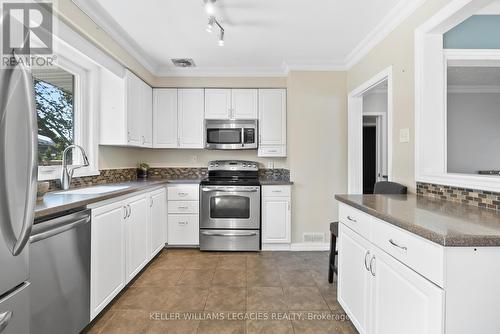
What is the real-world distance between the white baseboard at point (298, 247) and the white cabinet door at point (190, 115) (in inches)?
67.5

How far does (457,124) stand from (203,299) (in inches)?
179

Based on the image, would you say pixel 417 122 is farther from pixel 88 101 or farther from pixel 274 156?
pixel 88 101

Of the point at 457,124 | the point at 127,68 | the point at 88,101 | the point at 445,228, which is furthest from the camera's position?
the point at 457,124

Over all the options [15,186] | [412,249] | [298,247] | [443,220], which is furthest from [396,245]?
[298,247]

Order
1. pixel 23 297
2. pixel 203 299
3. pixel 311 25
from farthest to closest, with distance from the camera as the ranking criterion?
pixel 311 25, pixel 203 299, pixel 23 297

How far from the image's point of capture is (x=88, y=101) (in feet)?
8.90

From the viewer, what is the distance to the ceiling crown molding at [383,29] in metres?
2.00

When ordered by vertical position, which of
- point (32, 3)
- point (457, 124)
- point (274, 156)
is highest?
point (32, 3)

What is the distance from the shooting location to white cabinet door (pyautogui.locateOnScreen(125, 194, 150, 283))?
90.4 inches

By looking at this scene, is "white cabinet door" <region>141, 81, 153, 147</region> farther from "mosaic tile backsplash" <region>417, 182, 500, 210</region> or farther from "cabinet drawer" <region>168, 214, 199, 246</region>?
"mosaic tile backsplash" <region>417, 182, 500, 210</region>

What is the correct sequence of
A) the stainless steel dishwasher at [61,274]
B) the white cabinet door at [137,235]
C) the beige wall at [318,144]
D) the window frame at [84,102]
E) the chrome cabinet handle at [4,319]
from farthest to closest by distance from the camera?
1. the beige wall at [318,144]
2. the window frame at [84,102]
3. the white cabinet door at [137,235]
4. the stainless steel dishwasher at [61,274]
5. the chrome cabinet handle at [4,319]

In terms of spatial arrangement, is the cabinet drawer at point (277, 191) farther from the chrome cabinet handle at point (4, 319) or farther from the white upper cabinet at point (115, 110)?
the chrome cabinet handle at point (4, 319)

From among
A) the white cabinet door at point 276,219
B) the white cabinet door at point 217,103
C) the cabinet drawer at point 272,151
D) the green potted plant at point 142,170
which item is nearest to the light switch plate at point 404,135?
the white cabinet door at point 276,219

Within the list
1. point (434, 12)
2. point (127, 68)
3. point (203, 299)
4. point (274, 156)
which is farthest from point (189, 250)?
point (434, 12)
